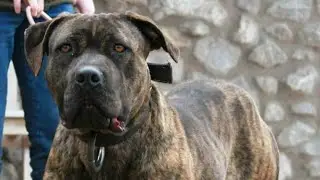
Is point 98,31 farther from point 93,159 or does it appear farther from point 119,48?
point 93,159

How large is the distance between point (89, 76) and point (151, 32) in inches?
21.0


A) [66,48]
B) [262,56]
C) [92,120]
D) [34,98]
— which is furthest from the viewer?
[262,56]

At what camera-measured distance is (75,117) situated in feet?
11.9

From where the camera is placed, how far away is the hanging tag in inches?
159

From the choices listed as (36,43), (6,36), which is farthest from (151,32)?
(6,36)

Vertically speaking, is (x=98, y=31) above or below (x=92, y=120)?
above

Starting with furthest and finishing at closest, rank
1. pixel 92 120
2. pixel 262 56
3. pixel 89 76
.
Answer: pixel 262 56
pixel 92 120
pixel 89 76

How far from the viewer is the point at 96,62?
3.58 m

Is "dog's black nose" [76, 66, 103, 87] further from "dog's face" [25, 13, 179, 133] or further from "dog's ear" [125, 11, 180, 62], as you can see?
"dog's ear" [125, 11, 180, 62]

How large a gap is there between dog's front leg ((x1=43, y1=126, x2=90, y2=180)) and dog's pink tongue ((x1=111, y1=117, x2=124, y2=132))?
10.9 inches

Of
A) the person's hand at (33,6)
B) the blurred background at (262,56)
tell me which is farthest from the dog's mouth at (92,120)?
the blurred background at (262,56)

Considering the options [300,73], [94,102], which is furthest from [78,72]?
[300,73]

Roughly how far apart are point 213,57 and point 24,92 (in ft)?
8.85

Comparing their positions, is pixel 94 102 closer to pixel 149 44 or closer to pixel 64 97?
pixel 64 97
